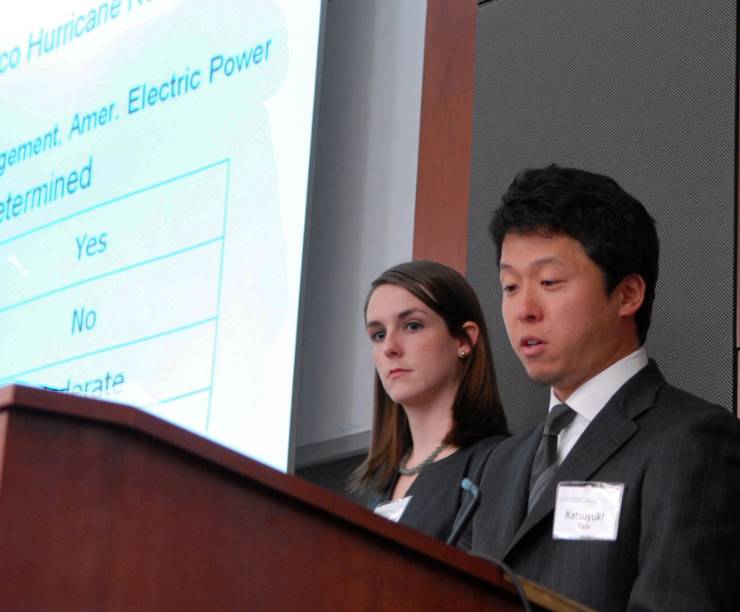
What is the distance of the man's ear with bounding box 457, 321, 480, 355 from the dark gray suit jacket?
0.74 meters

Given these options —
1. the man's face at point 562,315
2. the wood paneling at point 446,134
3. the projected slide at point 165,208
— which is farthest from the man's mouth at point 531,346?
the projected slide at point 165,208

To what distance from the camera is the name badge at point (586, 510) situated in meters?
1.83

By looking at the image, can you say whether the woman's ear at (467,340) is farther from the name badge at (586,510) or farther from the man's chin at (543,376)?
the name badge at (586,510)

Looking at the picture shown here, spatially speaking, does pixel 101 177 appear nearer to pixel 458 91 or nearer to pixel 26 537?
pixel 458 91

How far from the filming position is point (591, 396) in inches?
82.7

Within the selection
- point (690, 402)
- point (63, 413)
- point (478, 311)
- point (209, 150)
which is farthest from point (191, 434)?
point (209, 150)

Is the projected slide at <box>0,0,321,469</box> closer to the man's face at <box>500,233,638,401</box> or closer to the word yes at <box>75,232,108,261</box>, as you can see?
the word yes at <box>75,232,108,261</box>

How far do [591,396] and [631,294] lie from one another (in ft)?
0.66

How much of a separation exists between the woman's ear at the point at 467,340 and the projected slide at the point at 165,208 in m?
0.72

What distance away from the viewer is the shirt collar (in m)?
2.09

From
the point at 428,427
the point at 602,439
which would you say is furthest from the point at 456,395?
the point at 602,439

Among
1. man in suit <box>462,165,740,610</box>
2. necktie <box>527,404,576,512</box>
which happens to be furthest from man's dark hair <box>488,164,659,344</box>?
necktie <box>527,404,576,512</box>

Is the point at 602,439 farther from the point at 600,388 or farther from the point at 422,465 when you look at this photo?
the point at 422,465

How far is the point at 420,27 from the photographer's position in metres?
3.77
